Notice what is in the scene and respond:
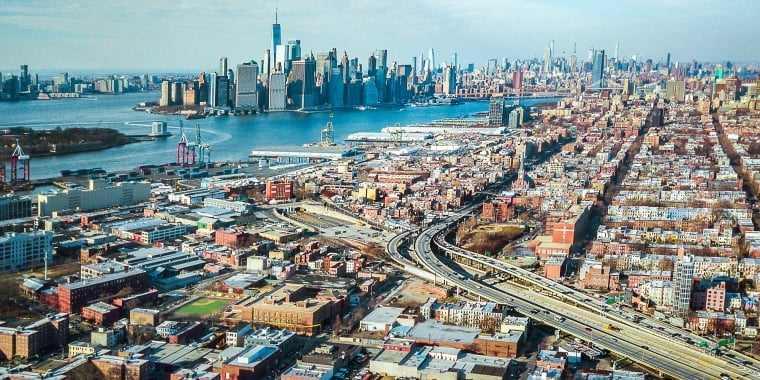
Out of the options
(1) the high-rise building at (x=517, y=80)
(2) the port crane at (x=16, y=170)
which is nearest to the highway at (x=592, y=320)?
(2) the port crane at (x=16, y=170)

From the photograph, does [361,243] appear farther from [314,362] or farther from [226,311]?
[314,362]

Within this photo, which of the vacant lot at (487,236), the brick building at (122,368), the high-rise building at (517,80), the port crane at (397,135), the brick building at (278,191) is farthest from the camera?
the high-rise building at (517,80)

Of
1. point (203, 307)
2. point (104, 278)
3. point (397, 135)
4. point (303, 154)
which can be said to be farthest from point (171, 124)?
point (203, 307)

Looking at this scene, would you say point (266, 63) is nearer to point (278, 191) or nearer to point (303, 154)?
point (303, 154)

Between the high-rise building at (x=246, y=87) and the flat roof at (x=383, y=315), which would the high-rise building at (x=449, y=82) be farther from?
the flat roof at (x=383, y=315)

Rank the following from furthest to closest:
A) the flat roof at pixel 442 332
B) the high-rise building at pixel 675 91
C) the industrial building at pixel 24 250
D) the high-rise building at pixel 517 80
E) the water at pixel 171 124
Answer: the high-rise building at pixel 517 80, the high-rise building at pixel 675 91, the water at pixel 171 124, the industrial building at pixel 24 250, the flat roof at pixel 442 332

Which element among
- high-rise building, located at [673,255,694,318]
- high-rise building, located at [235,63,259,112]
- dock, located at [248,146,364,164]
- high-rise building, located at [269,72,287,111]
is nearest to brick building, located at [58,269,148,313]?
high-rise building, located at [673,255,694,318]

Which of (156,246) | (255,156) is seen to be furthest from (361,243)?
(255,156)
